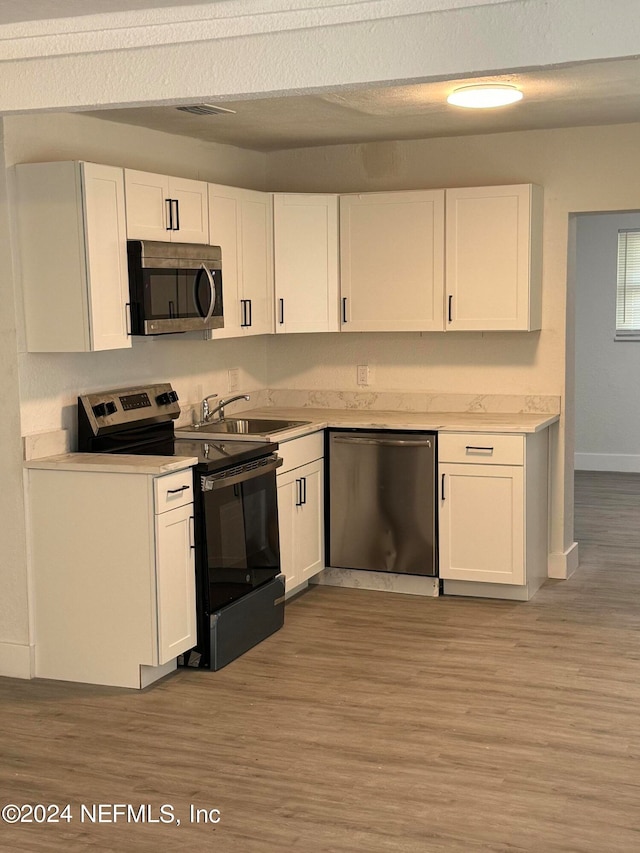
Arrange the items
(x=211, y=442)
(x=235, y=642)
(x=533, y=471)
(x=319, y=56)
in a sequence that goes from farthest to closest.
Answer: (x=533, y=471) → (x=211, y=442) → (x=235, y=642) → (x=319, y=56)

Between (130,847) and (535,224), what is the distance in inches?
151

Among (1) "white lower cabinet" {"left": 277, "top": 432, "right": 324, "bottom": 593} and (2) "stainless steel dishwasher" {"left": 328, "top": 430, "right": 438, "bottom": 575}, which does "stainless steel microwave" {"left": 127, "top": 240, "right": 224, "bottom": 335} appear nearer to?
(1) "white lower cabinet" {"left": 277, "top": 432, "right": 324, "bottom": 593}

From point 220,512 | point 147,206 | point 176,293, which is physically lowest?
point 220,512

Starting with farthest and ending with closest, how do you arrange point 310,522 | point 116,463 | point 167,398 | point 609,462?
point 609,462 < point 310,522 < point 167,398 < point 116,463

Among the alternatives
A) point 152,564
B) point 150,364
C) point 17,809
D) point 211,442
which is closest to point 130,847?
point 17,809

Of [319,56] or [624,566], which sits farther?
[624,566]

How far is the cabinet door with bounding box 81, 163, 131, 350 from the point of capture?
416 centimetres

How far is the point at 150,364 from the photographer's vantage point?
5156 millimetres

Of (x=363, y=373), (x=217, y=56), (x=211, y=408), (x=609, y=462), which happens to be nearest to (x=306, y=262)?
(x=363, y=373)

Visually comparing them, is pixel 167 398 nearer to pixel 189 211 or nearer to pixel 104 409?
pixel 104 409

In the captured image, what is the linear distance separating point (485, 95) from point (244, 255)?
64.2 inches

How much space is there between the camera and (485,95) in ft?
14.4

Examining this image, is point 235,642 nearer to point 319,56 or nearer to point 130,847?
point 130,847

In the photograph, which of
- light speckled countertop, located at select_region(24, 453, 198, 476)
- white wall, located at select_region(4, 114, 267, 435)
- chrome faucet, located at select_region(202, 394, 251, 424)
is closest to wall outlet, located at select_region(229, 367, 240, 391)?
white wall, located at select_region(4, 114, 267, 435)
